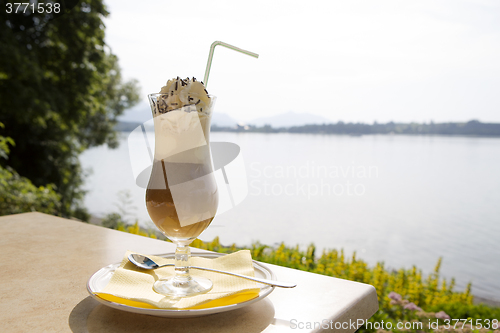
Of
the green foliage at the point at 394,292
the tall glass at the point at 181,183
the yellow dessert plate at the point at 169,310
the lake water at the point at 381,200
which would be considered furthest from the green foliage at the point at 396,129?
the yellow dessert plate at the point at 169,310

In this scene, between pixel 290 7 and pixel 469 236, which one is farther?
pixel 290 7

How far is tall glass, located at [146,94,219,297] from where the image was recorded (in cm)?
83

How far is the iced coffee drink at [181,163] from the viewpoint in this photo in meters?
0.83

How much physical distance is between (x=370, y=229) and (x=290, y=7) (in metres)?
4.04

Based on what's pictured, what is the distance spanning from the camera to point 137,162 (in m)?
1.19

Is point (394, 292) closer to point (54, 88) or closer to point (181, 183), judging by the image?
point (181, 183)

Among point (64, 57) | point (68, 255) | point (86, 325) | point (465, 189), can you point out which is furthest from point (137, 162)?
point (64, 57)

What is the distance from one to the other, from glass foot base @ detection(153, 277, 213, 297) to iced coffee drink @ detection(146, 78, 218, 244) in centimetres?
9

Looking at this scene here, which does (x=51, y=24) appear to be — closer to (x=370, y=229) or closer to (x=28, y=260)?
(x=370, y=229)

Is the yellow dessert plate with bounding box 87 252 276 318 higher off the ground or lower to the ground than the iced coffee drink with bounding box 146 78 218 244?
lower

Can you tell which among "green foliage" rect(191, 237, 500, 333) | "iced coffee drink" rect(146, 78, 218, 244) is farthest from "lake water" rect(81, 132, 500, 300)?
"iced coffee drink" rect(146, 78, 218, 244)

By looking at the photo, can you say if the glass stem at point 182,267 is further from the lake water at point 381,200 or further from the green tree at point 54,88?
the green tree at point 54,88

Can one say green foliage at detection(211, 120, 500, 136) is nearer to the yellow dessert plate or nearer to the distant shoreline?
the distant shoreline

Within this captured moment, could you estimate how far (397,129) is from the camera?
610 centimetres
